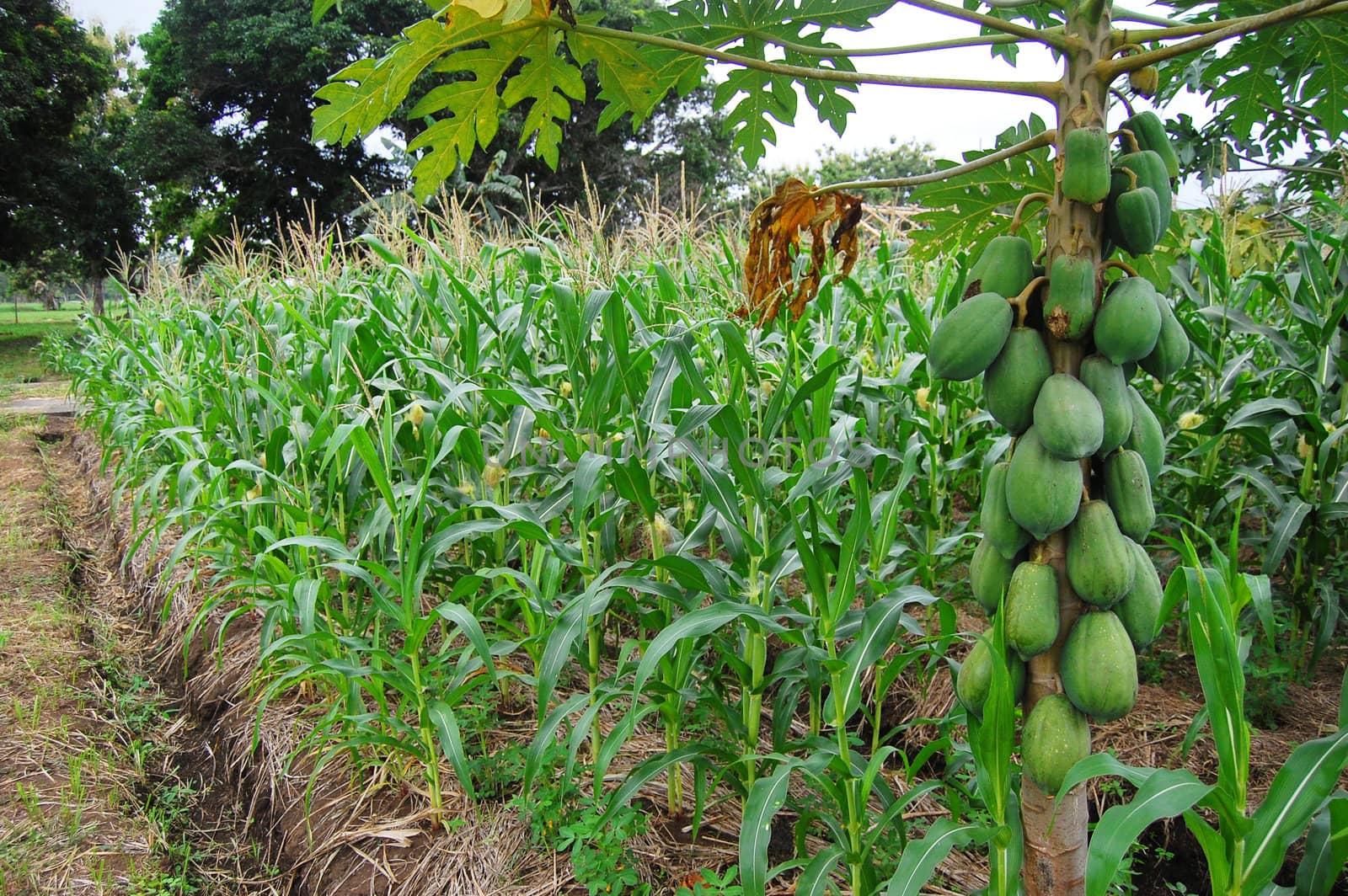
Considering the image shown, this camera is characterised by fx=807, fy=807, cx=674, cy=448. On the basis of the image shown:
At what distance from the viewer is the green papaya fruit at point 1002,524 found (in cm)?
94

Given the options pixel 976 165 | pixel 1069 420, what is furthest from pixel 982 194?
pixel 1069 420

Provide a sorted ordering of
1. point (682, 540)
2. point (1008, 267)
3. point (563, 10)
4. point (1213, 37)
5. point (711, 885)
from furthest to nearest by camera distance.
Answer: point (682, 540)
point (711, 885)
point (563, 10)
point (1008, 267)
point (1213, 37)

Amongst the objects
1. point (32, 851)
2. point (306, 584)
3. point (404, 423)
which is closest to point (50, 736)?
point (32, 851)

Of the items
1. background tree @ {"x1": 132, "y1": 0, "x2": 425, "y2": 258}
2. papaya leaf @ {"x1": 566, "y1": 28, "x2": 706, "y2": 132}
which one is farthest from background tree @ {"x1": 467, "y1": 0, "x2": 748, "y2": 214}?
papaya leaf @ {"x1": 566, "y1": 28, "x2": 706, "y2": 132}

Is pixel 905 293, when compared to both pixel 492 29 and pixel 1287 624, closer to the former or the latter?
pixel 1287 624

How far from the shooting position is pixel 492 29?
103 centimetres

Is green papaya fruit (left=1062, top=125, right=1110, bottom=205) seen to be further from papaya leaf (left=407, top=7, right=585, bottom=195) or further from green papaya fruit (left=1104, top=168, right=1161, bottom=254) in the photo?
papaya leaf (left=407, top=7, right=585, bottom=195)

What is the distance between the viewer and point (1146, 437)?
95cm

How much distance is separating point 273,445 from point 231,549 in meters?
0.56

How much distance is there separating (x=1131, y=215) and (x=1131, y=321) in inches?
4.7

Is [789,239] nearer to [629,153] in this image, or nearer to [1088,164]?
[1088,164]

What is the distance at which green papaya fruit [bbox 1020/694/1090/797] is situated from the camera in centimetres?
91

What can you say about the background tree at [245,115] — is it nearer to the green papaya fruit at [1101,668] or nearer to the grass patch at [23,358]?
the grass patch at [23,358]

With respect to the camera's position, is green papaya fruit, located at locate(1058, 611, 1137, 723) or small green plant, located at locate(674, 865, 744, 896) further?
small green plant, located at locate(674, 865, 744, 896)
